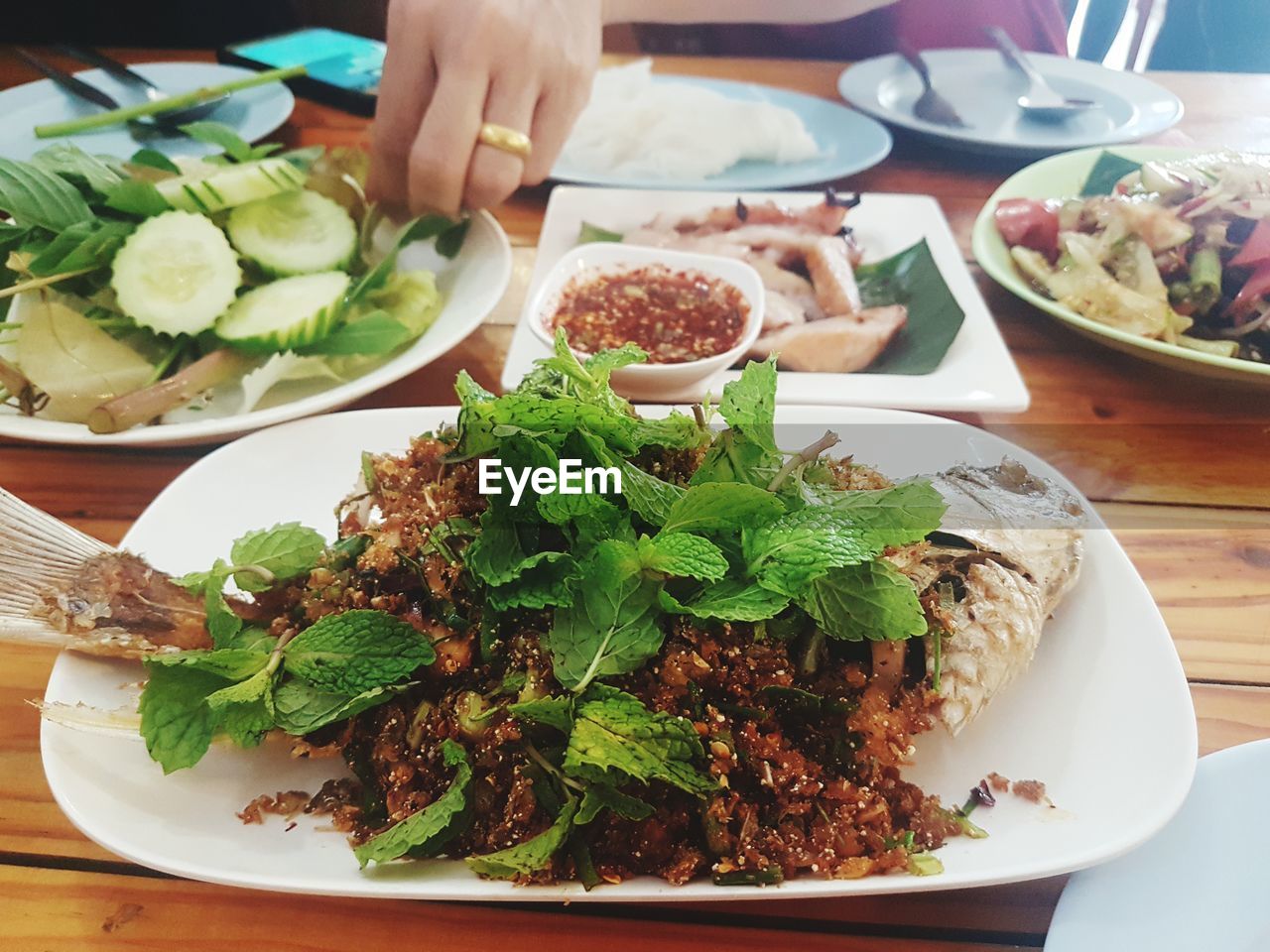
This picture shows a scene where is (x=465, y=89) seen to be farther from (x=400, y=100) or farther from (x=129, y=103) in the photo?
(x=129, y=103)

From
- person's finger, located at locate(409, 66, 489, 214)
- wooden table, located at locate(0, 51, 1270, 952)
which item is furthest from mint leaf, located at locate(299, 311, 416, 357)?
person's finger, located at locate(409, 66, 489, 214)

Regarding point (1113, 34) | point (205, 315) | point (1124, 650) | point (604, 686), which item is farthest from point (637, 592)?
point (1113, 34)

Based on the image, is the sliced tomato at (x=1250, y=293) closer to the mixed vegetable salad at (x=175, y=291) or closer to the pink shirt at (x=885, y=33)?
the mixed vegetable salad at (x=175, y=291)

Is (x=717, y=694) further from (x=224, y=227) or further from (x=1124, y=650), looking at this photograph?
(x=224, y=227)

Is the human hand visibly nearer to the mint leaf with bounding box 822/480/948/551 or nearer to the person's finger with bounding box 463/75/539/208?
the person's finger with bounding box 463/75/539/208

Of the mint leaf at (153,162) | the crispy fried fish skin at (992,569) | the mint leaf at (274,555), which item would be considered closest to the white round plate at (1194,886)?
the crispy fried fish skin at (992,569)

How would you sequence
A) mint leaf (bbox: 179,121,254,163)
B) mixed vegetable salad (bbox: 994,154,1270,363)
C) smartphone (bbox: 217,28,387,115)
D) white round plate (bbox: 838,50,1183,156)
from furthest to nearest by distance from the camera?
smartphone (bbox: 217,28,387,115) < white round plate (bbox: 838,50,1183,156) < mint leaf (bbox: 179,121,254,163) < mixed vegetable salad (bbox: 994,154,1270,363)
